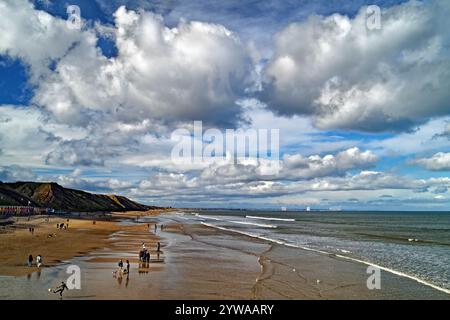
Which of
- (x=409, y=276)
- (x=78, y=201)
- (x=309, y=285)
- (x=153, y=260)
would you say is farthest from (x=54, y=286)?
(x=78, y=201)

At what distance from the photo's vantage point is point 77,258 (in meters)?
32.1

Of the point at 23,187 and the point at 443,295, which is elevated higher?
the point at 23,187

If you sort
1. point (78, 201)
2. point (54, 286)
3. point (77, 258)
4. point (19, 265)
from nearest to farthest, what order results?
1. point (54, 286)
2. point (19, 265)
3. point (77, 258)
4. point (78, 201)

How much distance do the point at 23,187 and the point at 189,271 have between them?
15657 cm

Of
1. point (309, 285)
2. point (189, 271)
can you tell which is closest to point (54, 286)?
Answer: point (189, 271)

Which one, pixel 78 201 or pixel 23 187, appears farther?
pixel 78 201

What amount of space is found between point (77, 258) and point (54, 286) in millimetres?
11665

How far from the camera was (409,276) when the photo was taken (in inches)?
1134
